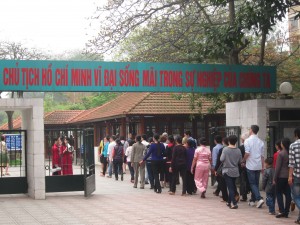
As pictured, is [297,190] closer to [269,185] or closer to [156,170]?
[269,185]

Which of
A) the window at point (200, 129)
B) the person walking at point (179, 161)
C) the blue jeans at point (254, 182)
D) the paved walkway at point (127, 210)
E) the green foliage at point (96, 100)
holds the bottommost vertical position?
the paved walkway at point (127, 210)

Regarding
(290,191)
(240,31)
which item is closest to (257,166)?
(290,191)

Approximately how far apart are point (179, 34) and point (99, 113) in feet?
52.4

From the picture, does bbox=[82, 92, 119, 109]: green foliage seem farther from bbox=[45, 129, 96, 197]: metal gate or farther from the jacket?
the jacket

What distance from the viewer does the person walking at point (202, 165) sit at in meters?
15.5

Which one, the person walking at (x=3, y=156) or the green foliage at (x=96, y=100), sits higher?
the green foliage at (x=96, y=100)

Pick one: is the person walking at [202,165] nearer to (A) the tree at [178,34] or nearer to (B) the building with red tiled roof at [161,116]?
(A) the tree at [178,34]

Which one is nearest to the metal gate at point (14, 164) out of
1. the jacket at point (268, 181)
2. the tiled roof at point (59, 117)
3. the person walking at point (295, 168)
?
the jacket at point (268, 181)

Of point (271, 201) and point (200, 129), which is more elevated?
point (200, 129)

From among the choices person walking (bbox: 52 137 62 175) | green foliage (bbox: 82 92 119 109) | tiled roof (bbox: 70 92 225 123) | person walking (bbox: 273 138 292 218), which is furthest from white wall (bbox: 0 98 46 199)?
green foliage (bbox: 82 92 119 109)

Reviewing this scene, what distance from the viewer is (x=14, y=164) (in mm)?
16641

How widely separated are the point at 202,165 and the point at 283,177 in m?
4.47

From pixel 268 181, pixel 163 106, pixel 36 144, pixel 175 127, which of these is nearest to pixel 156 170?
pixel 36 144

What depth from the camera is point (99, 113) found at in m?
36.5
